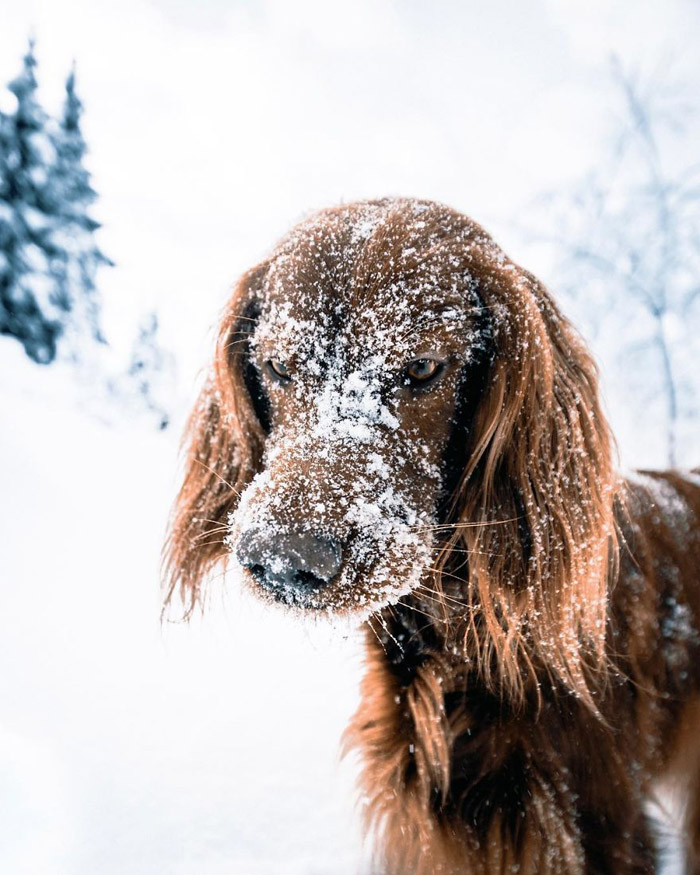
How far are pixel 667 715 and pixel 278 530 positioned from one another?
1528 millimetres

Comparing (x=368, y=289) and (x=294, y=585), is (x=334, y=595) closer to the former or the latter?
(x=294, y=585)

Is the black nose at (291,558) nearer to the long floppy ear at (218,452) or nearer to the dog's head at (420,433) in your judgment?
the dog's head at (420,433)

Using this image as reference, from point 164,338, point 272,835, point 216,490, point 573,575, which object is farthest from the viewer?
point 164,338

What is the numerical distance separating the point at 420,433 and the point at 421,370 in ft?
0.60

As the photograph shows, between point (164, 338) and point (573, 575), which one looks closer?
point (573, 575)

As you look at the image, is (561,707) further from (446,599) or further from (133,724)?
(133,724)

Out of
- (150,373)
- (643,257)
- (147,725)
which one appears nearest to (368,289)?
(147,725)

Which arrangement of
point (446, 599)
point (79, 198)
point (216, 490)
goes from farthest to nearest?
1. point (79, 198)
2. point (216, 490)
3. point (446, 599)

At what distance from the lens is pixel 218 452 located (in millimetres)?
2314

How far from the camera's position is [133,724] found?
313 cm

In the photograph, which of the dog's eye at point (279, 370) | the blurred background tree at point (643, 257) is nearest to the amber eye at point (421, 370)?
the dog's eye at point (279, 370)

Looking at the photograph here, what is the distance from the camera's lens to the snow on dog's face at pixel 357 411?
1.49m

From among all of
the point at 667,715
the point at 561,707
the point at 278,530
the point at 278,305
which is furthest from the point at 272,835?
the point at 278,305

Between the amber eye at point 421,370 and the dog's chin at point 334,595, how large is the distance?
54 centimetres
